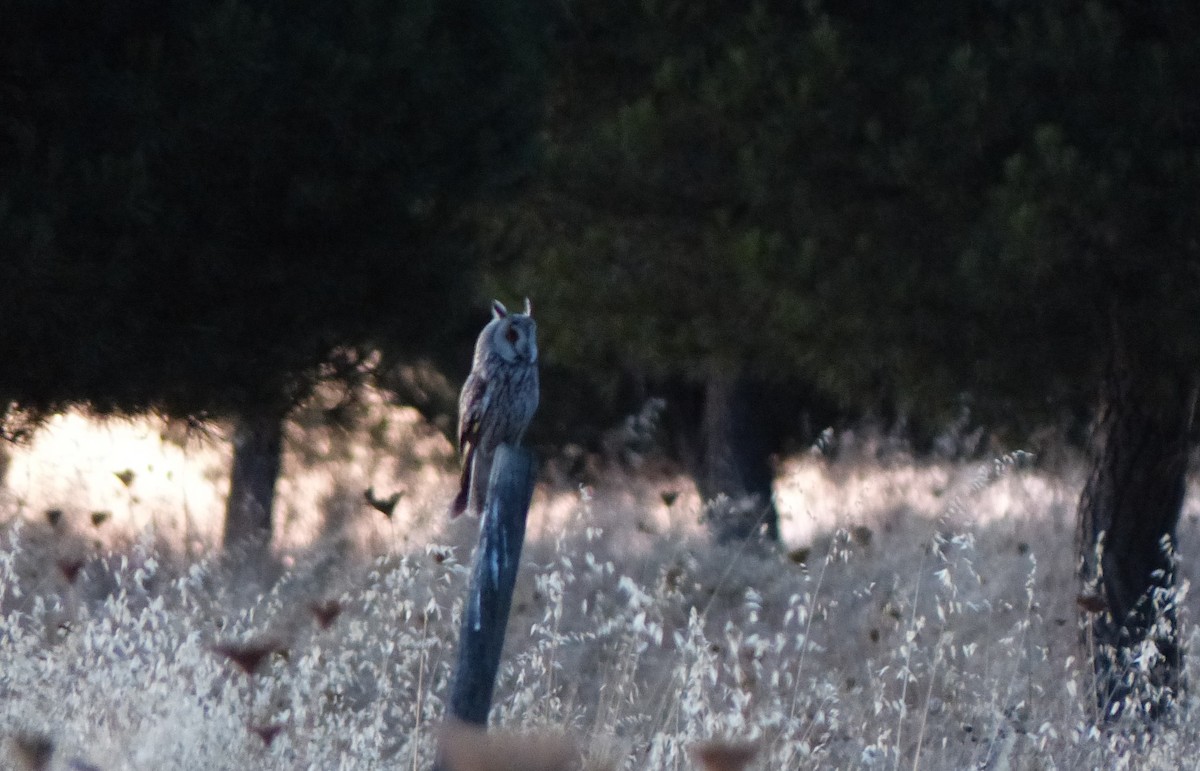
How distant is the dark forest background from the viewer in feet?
16.6

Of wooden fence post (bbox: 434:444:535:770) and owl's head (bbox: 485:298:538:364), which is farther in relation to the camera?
owl's head (bbox: 485:298:538:364)

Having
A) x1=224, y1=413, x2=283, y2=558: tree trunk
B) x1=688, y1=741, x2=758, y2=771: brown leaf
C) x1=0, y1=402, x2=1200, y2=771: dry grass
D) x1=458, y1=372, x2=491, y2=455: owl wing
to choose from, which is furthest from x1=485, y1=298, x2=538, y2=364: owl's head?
x1=224, y1=413, x2=283, y2=558: tree trunk

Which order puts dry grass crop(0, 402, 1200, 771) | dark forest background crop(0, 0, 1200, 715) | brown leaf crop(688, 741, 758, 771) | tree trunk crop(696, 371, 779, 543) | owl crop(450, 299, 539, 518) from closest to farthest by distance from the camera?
brown leaf crop(688, 741, 758, 771) < dry grass crop(0, 402, 1200, 771) < dark forest background crop(0, 0, 1200, 715) < owl crop(450, 299, 539, 518) < tree trunk crop(696, 371, 779, 543)

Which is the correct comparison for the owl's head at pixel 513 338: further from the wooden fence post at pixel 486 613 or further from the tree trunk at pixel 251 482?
the tree trunk at pixel 251 482

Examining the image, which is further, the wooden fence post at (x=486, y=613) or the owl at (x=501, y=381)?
the owl at (x=501, y=381)

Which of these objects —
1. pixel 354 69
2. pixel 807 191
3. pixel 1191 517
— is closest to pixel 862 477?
pixel 1191 517

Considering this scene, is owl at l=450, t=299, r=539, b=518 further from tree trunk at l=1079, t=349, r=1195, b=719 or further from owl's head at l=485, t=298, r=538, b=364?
tree trunk at l=1079, t=349, r=1195, b=719

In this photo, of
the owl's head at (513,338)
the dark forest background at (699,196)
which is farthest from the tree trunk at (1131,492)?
the owl's head at (513,338)

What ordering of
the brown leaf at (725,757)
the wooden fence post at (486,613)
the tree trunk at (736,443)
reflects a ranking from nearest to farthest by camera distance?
the brown leaf at (725,757), the wooden fence post at (486,613), the tree trunk at (736,443)

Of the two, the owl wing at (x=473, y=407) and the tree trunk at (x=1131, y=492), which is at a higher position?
the tree trunk at (x=1131, y=492)

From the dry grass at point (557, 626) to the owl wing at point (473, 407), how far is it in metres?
0.53

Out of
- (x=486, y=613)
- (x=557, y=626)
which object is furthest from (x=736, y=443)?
(x=486, y=613)

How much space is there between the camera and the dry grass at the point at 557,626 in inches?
156

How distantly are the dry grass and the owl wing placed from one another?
1.72 ft
